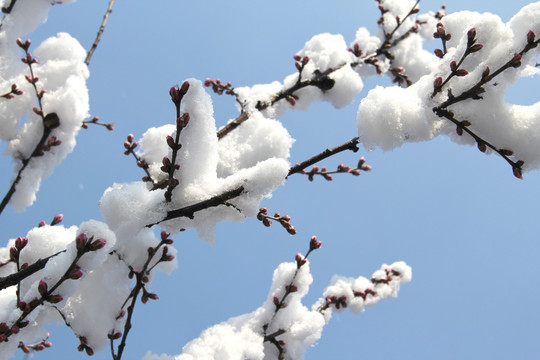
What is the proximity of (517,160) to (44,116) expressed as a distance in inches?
133

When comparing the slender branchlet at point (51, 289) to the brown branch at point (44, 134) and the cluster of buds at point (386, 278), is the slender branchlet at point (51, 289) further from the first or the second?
the cluster of buds at point (386, 278)

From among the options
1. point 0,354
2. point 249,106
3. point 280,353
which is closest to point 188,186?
point 0,354

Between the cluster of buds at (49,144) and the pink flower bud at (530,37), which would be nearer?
the pink flower bud at (530,37)

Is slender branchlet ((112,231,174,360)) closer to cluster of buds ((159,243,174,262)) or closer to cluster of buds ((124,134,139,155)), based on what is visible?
cluster of buds ((159,243,174,262))

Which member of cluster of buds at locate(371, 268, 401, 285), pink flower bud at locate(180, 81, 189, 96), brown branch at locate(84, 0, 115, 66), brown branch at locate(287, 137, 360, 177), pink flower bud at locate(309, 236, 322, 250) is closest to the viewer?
pink flower bud at locate(180, 81, 189, 96)

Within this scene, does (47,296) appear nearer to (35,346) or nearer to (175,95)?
(175,95)

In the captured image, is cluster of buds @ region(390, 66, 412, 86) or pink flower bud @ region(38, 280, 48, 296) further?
cluster of buds @ region(390, 66, 412, 86)

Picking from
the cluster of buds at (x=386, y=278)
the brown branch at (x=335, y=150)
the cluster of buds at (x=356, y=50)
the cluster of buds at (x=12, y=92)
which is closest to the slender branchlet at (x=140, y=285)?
the brown branch at (x=335, y=150)

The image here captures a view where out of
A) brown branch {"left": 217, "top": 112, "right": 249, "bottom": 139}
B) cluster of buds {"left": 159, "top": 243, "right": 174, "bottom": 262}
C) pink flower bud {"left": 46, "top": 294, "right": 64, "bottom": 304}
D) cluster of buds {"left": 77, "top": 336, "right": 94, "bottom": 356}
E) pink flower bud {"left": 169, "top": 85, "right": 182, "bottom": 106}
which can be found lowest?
cluster of buds {"left": 77, "top": 336, "right": 94, "bottom": 356}

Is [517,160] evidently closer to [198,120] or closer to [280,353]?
[198,120]

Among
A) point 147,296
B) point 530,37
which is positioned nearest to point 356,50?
point 530,37

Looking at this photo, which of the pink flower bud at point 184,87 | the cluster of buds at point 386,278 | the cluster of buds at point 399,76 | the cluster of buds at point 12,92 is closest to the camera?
the pink flower bud at point 184,87

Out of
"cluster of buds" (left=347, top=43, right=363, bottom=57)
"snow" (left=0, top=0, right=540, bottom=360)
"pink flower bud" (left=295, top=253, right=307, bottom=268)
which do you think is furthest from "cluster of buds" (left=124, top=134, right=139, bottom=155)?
"cluster of buds" (left=347, top=43, right=363, bottom=57)

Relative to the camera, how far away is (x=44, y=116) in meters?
2.96
